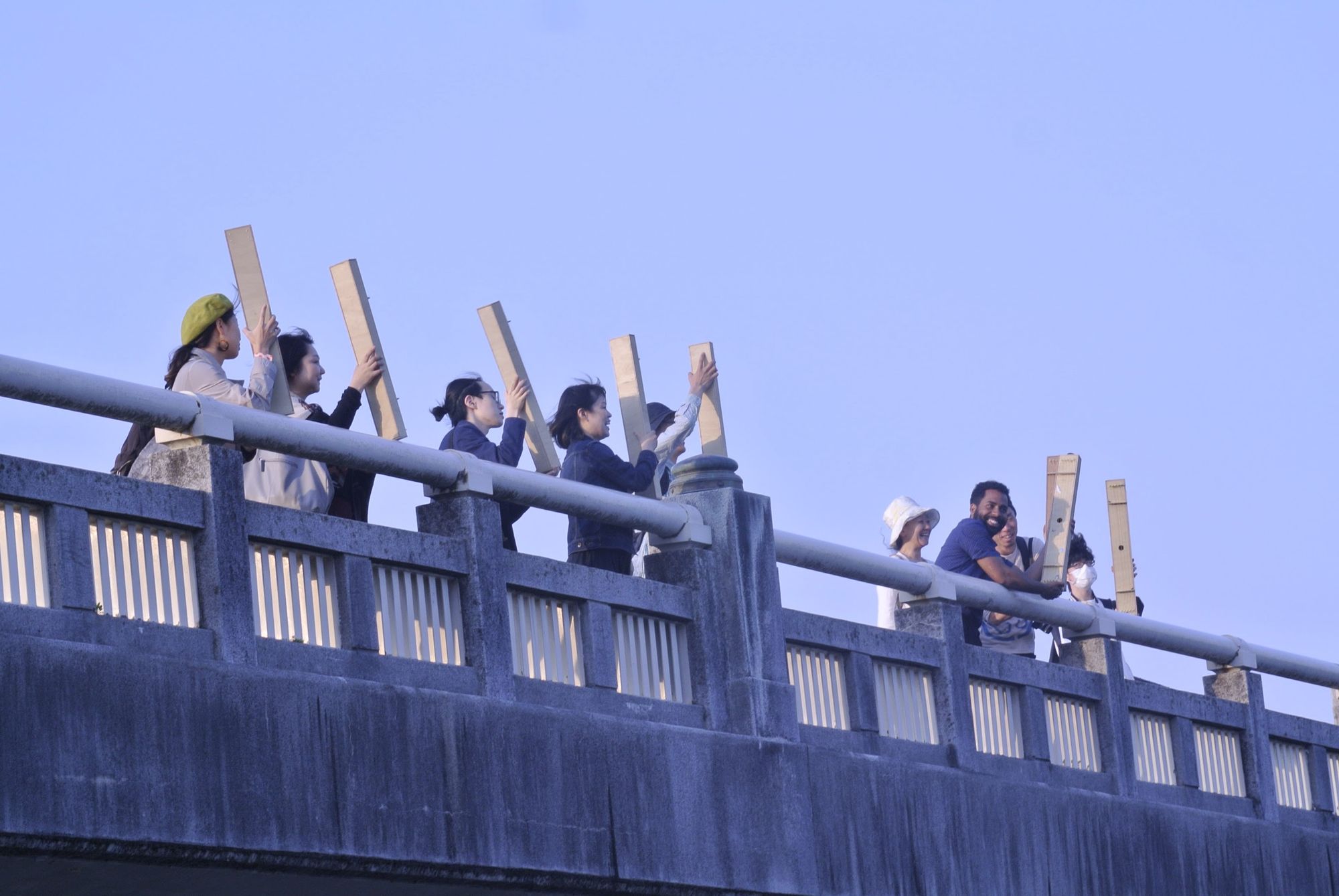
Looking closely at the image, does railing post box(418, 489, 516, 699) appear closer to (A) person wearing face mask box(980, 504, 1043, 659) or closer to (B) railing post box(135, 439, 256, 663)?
(B) railing post box(135, 439, 256, 663)

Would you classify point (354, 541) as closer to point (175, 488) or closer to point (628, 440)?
point (175, 488)

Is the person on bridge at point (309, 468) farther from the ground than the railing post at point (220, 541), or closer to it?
farther from the ground

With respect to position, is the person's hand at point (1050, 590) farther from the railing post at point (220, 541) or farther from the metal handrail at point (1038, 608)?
the railing post at point (220, 541)

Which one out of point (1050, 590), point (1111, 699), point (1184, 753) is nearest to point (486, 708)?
point (1050, 590)

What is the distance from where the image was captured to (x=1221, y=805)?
41.8 ft

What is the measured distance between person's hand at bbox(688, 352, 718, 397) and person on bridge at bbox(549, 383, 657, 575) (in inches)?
18.4

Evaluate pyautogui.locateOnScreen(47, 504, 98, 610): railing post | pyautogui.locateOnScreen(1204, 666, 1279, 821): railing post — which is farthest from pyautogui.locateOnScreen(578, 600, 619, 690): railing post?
pyautogui.locateOnScreen(1204, 666, 1279, 821): railing post

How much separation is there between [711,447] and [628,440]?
41 cm

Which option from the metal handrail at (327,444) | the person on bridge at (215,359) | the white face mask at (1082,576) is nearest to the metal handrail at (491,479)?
the metal handrail at (327,444)

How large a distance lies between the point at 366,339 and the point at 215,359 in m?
0.91

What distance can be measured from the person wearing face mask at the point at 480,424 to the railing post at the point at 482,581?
0.90m

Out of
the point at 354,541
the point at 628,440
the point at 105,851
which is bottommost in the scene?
the point at 105,851

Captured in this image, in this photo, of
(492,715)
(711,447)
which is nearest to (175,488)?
(492,715)

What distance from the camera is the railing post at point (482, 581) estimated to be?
8.05 m
